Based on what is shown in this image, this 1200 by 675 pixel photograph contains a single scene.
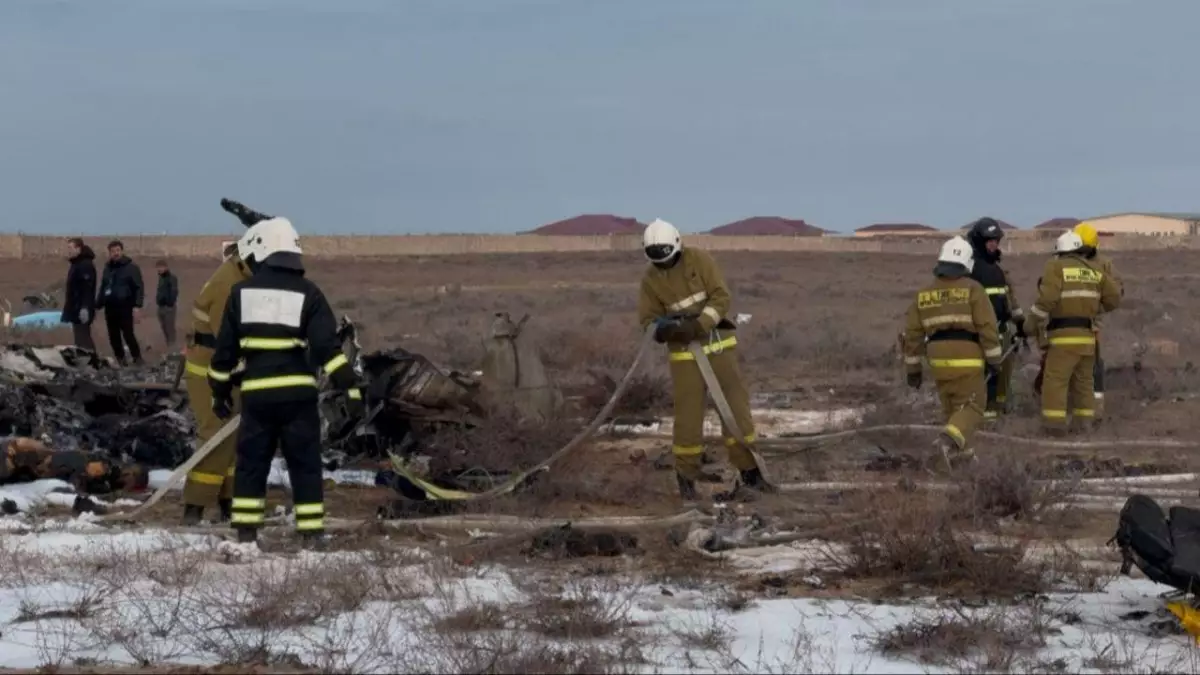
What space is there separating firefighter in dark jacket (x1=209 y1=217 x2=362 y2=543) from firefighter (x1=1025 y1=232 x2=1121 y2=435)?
6.88 meters

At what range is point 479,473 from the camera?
1025cm

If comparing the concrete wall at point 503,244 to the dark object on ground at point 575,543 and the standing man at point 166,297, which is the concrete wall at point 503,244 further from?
the dark object on ground at point 575,543

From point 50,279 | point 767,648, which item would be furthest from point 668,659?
point 50,279

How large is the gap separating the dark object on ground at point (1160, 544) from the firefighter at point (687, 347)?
401 centimetres

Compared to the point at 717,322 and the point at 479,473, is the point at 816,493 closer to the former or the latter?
the point at 717,322

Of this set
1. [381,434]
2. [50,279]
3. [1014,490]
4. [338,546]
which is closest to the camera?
[338,546]

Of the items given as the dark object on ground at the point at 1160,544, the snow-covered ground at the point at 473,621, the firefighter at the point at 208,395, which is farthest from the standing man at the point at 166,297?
the dark object on ground at the point at 1160,544

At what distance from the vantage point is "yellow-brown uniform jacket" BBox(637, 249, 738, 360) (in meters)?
9.93

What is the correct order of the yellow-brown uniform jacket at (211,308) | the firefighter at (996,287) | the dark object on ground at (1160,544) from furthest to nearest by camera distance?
the firefighter at (996,287)
the yellow-brown uniform jacket at (211,308)
the dark object on ground at (1160,544)

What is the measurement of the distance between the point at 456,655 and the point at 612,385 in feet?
27.4

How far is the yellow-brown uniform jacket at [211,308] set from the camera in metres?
8.92

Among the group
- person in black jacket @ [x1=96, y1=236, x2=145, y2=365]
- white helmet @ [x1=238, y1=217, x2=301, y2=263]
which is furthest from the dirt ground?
person in black jacket @ [x1=96, y1=236, x2=145, y2=365]

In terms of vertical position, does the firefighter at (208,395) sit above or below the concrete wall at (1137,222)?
below

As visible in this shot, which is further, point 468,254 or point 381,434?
point 468,254
